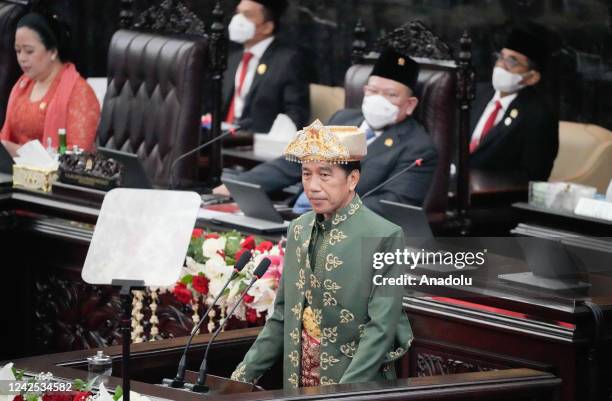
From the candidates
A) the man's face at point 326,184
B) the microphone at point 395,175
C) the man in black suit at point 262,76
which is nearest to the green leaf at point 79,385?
the man's face at point 326,184

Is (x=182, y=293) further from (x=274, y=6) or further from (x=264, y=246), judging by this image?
(x=274, y=6)

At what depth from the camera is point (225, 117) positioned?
24.3ft

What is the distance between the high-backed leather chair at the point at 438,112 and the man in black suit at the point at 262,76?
5.70 ft

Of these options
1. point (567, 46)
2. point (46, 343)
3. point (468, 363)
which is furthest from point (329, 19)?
point (468, 363)

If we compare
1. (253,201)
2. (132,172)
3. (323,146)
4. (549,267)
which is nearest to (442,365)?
(549,267)

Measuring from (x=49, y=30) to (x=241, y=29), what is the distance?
1241mm

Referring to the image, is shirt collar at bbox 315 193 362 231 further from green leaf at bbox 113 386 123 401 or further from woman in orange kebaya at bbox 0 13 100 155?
woman in orange kebaya at bbox 0 13 100 155

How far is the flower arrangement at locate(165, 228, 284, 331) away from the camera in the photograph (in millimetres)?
4219

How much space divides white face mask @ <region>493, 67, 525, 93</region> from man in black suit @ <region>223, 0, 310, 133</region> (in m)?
1.12

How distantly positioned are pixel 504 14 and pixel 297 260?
3.94 m

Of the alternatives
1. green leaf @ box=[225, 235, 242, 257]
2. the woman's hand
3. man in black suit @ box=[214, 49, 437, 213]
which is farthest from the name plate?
the woman's hand

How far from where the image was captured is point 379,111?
515cm

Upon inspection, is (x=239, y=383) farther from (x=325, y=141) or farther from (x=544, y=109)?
(x=544, y=109)

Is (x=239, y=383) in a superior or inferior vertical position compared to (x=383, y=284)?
inferior
